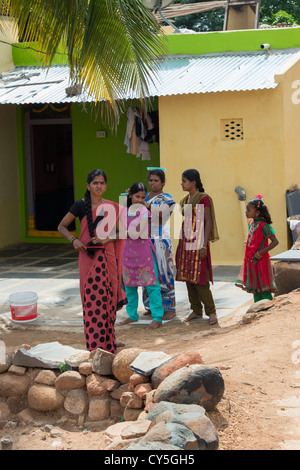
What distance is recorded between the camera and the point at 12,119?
47.2ft

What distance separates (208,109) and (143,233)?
4223mm

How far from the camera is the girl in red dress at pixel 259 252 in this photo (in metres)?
7.26

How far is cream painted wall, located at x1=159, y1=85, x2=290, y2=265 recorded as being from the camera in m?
10.8

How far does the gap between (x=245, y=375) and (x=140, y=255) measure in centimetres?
265

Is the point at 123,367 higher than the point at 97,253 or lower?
lower

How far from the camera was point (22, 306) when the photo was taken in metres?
7.85

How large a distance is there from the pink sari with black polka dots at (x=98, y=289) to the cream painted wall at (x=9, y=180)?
807cm

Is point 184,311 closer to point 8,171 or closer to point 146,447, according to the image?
point 146,447

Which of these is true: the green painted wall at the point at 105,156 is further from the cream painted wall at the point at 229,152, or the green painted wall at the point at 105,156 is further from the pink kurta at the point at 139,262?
the pink kurta at the point at 139,262

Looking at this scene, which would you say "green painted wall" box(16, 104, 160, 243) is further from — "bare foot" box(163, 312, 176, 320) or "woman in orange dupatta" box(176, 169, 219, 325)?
"woman in orange dupatta" box(176, 169, 219, 325)

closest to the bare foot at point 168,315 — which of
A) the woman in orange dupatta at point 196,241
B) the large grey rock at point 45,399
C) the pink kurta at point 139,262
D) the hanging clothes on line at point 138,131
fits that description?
the woman in orange dupatta at point 196,241

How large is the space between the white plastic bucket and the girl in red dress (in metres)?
2.34

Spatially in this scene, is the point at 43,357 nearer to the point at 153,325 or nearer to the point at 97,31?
the point at 153,325

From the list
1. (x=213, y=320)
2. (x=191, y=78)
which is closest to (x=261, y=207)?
(x=213, y=320)
